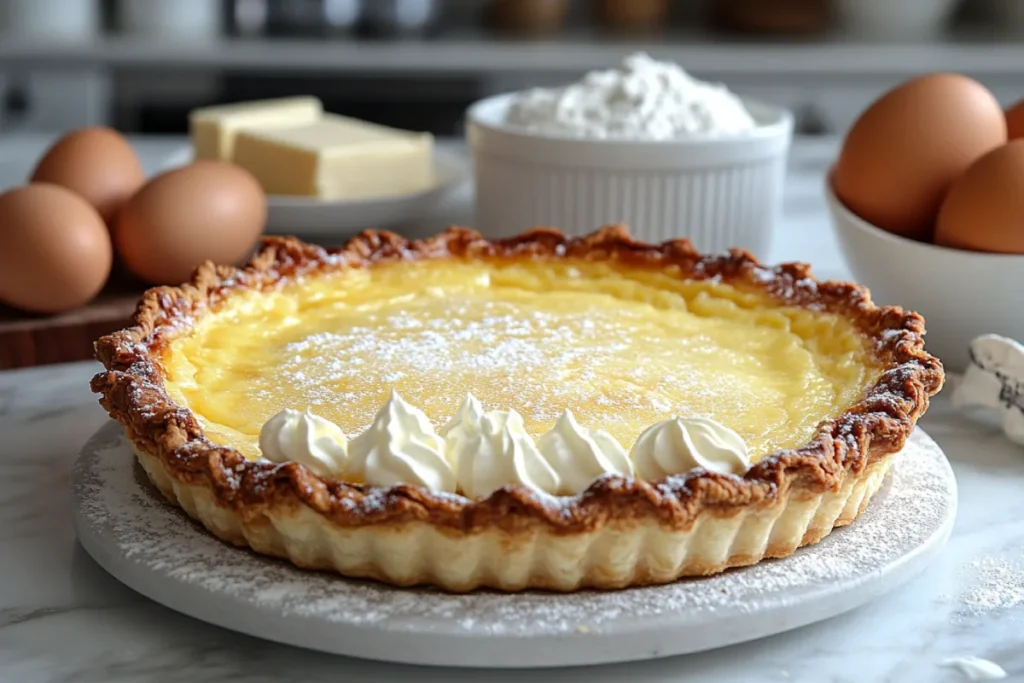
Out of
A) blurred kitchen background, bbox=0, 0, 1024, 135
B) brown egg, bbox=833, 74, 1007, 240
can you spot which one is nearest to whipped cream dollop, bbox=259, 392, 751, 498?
brown egg, bbox=833, 74, 1007, 240

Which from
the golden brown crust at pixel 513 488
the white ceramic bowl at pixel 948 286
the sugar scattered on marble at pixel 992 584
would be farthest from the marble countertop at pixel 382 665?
the white ceramic bowl at pixel 948 286

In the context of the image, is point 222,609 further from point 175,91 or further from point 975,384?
point 175,91

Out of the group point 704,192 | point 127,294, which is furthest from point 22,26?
point 704,192

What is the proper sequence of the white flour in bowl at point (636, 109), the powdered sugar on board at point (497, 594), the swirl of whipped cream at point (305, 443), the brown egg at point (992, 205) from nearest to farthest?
the powdered sugar on board at point (497, 594) < the swirl of whipped cream at point (305, 443) < the brown egg at point (992, 205) < the white flour in bowl at point (636, 109)

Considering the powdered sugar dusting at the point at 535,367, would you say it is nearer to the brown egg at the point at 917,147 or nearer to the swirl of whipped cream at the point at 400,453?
the swirl of whipped cream at the point at 400,453

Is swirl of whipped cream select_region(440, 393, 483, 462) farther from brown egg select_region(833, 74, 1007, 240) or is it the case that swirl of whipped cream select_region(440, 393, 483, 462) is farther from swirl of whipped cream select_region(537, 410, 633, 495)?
brown egg select_region(833, 74, 1007, 240)

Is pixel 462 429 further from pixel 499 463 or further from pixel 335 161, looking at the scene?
pixel 335 161

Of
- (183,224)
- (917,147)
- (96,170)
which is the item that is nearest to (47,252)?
(183,224)
